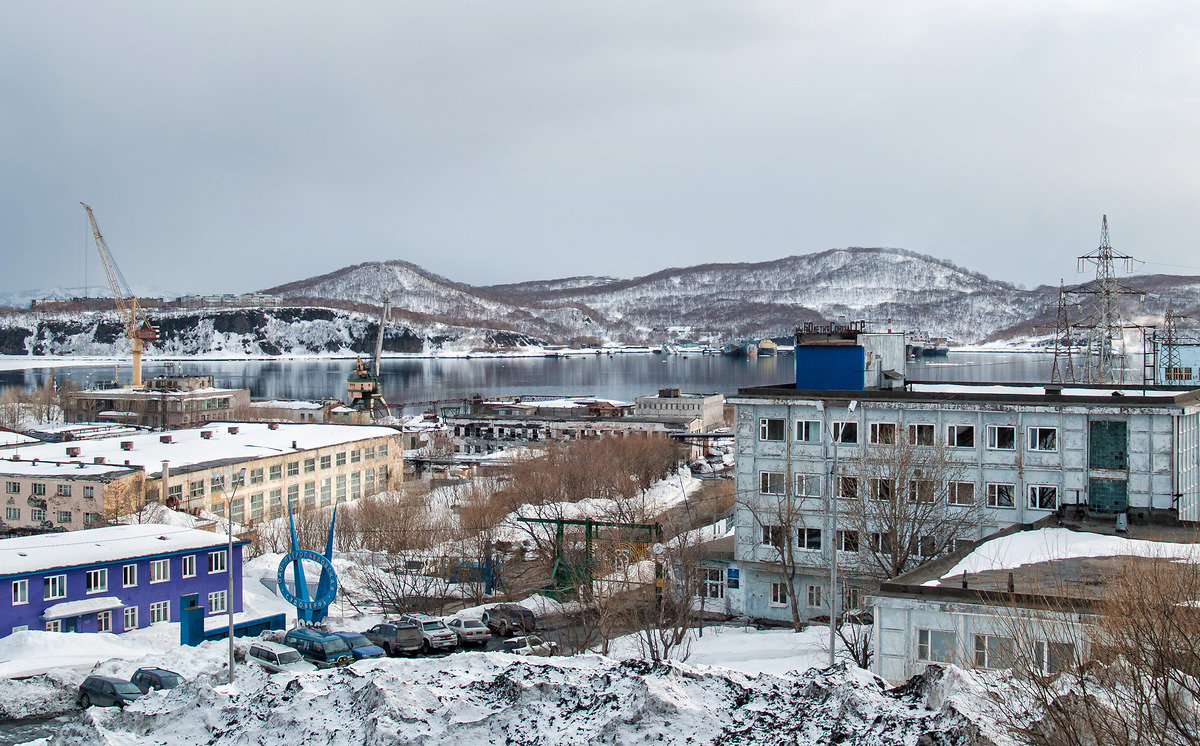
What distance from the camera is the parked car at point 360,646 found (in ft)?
52.5

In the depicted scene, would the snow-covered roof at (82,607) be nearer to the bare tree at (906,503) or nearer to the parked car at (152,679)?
the parked car at (152,679)

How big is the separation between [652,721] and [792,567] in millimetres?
14836

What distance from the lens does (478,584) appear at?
77.4ft

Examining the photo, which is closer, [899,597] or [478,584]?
[899,597]

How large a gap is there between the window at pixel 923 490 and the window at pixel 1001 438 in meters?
1.65

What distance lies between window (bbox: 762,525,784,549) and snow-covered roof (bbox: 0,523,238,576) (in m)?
11.5

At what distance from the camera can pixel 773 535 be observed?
66.3 ft

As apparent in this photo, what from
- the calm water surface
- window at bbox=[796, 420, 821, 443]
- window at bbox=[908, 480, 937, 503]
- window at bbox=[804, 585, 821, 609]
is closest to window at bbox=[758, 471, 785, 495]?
window at bbox=[796, 420, 821, 443]

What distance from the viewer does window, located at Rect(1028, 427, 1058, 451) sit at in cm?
1852

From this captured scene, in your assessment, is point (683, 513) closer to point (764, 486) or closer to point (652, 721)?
point (764, 486)

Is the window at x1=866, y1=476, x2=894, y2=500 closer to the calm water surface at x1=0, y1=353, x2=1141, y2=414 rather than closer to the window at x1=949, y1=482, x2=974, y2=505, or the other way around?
the window at x1=949, y1=482, x2=974, y2=505

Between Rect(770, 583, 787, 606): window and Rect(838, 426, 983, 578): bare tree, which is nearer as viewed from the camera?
Rect(838, 426, 983, 578): bare tree

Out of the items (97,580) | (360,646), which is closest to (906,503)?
(360,646)

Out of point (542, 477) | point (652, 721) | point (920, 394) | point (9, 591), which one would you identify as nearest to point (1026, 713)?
point (652, 721)
